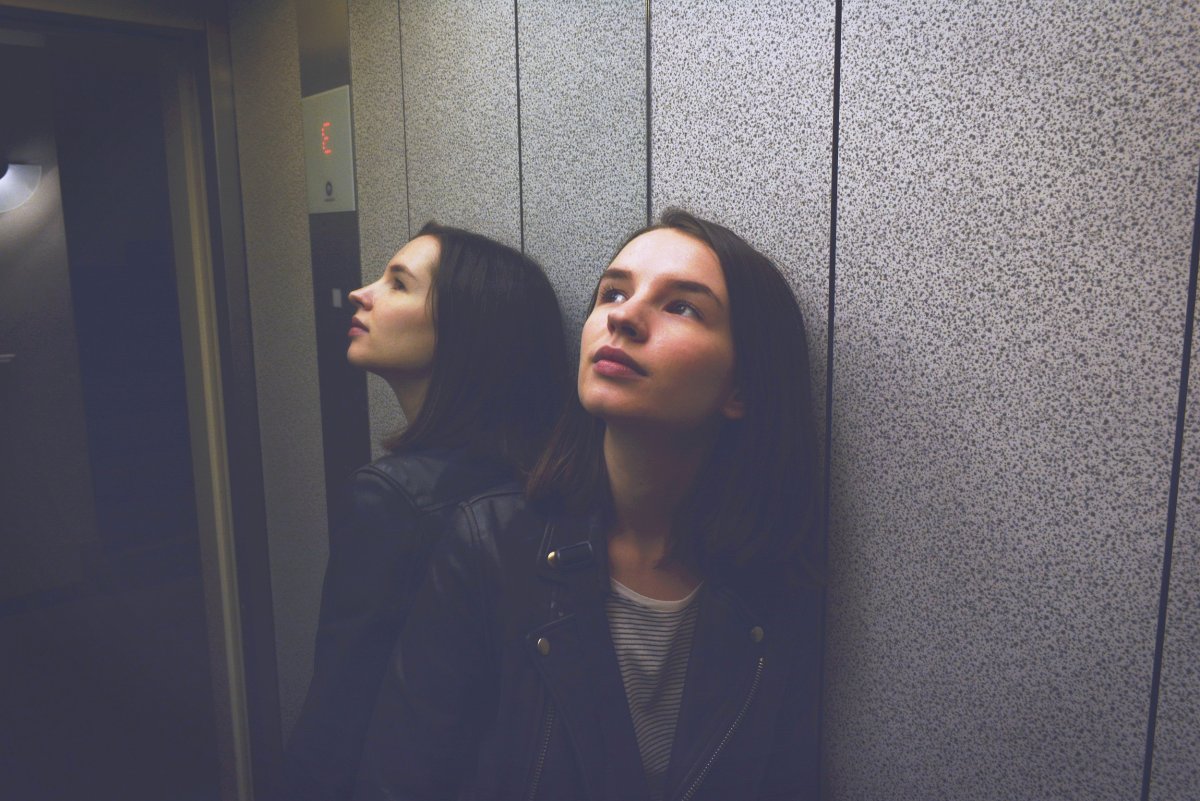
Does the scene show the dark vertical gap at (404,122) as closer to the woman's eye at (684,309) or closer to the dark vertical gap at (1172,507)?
the woman's eye at (684,309)

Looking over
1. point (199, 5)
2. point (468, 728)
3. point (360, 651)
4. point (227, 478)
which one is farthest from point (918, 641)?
point (199, 5)

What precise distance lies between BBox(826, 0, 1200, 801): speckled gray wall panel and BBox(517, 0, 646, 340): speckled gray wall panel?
404 mm

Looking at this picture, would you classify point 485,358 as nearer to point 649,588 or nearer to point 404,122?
point 649,588

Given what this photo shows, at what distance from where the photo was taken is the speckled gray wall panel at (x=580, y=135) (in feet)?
4.40

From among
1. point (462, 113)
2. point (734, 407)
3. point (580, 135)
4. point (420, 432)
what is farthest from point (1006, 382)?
point (462, 113)

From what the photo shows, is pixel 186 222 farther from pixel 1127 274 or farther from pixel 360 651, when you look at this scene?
pixel 1127 274

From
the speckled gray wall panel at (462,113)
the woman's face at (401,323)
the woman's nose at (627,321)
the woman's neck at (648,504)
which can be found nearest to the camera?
the woman's nose at (627,321)

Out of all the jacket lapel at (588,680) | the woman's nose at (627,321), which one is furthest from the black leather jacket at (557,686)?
the woman's nose at (627,321)

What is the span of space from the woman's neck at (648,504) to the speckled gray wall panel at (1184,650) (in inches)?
20.9

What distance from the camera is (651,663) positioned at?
107cm

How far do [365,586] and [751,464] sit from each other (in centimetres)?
68

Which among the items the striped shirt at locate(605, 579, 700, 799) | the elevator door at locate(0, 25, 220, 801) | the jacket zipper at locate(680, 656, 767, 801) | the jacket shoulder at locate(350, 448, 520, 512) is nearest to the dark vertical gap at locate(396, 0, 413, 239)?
the jacket shoulder at locate(350, 448, 520, 512)

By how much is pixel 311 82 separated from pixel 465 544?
154 cm

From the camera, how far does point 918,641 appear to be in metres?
1.06
